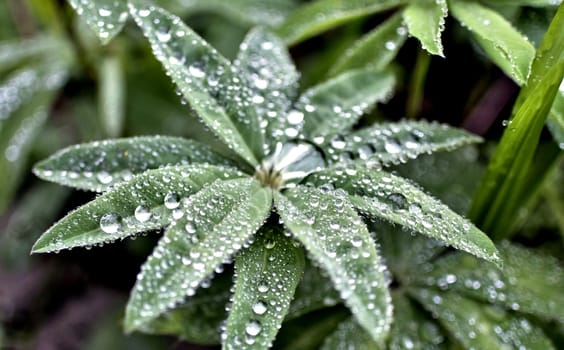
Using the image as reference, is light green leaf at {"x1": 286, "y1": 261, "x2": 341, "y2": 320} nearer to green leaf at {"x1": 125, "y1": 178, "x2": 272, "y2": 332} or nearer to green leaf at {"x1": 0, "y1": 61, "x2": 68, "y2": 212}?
green leaf at {"x1": 125, "y1": 178, "x2": 272, "y2": 332}

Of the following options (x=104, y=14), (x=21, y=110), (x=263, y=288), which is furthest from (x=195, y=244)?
(x=21, y=110)

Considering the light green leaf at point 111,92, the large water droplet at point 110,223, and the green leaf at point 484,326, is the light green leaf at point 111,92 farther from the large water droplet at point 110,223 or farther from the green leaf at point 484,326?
the green leaf at point 484,326

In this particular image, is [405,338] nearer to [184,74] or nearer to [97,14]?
[184,74]

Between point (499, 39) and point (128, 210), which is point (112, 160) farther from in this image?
point (499, 39)

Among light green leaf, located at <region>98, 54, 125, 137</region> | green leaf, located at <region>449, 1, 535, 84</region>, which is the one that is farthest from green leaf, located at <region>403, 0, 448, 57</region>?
light green leaf, located at <region>98, 54, 125, 137</region>

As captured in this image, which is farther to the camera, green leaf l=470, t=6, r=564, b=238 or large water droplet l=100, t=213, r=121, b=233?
green leaf l=470, t=6, r=564, b=238
